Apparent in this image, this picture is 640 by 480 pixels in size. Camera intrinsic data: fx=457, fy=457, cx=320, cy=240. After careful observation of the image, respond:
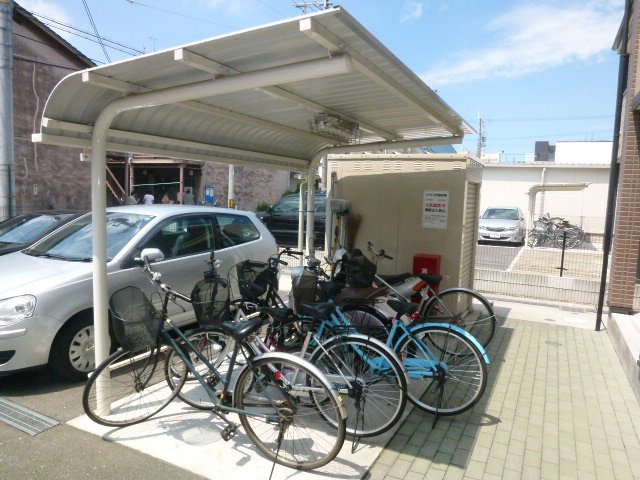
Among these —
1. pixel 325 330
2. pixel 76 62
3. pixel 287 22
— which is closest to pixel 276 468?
pixel 325 330

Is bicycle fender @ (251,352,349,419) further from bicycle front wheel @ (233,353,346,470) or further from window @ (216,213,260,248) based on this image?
window @ (216,213,260,248)

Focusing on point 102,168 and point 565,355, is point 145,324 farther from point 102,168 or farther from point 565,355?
point 565,355

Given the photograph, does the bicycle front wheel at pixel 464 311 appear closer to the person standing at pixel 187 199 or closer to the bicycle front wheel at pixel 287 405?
the bicycle front wheel at pixel 287 405

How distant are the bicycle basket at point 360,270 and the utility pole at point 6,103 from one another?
6398 mm

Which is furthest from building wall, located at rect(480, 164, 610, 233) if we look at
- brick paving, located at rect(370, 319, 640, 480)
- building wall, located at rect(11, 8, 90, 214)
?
building wall, located at rect(11, 8, 90, 214)

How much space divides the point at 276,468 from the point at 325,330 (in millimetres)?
1111

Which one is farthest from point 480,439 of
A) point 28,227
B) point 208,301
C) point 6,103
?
point 6,103

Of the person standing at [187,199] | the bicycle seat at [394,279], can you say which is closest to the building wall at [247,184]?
the person standing at [187,199]

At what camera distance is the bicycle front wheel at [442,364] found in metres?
3.52

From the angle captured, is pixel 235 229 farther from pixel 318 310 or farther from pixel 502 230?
pixel 502 230

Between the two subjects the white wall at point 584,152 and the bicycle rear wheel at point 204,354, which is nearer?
the bicycle rear wheel at point 204,354

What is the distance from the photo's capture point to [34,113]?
14.9 meters

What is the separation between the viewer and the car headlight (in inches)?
141

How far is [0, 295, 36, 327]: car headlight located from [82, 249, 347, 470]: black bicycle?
35.9 inches
